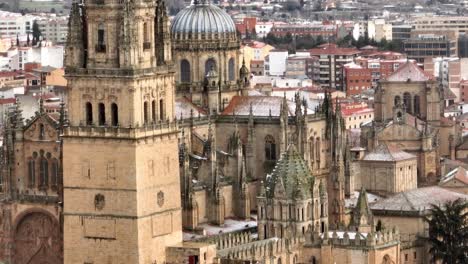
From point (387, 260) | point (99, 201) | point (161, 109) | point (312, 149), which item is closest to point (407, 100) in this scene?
A: point (312, 149)

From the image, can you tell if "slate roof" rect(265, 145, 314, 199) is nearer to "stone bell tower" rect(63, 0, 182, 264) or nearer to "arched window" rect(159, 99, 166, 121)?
"stone bell tower" rect(63, 0, 182, 264)

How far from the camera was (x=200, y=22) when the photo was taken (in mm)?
124562

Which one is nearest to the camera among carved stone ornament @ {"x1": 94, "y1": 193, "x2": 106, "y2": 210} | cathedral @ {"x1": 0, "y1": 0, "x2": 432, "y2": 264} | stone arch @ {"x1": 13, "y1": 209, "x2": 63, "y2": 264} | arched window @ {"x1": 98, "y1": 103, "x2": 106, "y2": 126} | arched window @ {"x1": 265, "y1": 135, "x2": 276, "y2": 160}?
cathedral @ {"x1": 0, "y1": 0, "x2": 432, "y2": 264}

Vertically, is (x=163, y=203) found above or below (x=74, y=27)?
below

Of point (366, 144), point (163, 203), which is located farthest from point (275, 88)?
point (163, 203)

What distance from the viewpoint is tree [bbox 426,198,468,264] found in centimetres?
11500

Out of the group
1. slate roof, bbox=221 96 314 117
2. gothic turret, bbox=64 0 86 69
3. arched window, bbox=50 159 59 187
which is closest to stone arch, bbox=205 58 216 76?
slate roof, bbox=221 96 314 117

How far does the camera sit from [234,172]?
388 ft

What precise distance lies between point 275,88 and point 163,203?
3548 inches

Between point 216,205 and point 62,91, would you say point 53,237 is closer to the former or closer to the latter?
point 216,205

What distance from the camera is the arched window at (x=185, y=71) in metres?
124

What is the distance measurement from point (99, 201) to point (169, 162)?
145 inches

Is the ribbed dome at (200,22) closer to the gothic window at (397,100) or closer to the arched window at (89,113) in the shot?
the arched window at (89,113)

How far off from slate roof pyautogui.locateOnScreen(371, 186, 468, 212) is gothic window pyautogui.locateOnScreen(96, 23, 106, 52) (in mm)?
22901
